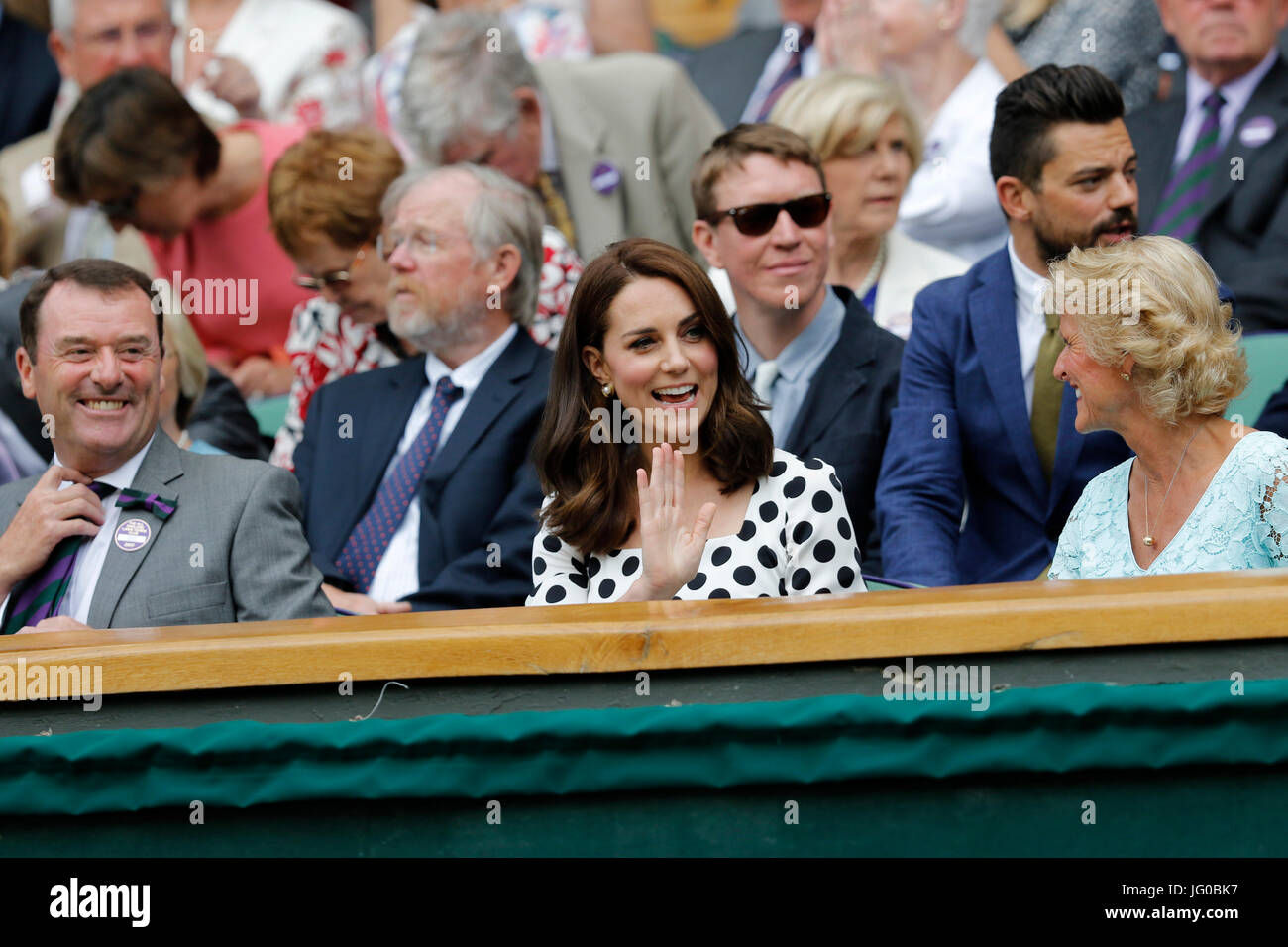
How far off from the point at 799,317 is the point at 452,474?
0.74 metres

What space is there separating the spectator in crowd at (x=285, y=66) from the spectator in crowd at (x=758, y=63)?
995 mm

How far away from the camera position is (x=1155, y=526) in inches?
95.9

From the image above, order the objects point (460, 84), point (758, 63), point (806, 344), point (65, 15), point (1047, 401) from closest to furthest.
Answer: point (1047, 401) → point (806, 344) → point (460, 84) → point (758, 63) → point (65, 15)

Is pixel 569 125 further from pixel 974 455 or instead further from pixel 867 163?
pixel 974 455

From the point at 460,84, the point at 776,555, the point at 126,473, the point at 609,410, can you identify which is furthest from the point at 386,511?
the point at 460,84

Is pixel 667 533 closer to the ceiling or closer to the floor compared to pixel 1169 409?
closer to the floor

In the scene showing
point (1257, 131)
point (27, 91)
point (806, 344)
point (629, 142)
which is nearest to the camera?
point (806, 344)

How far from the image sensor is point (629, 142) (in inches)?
169

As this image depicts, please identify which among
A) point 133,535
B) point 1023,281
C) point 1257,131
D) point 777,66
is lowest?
point 133,535

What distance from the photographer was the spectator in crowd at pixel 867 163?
371cm

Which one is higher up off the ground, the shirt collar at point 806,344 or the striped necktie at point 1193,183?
the striped necktie at point 1193,183

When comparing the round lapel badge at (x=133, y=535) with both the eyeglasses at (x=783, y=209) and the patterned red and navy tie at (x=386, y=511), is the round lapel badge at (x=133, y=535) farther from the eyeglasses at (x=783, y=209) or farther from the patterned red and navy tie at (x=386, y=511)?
the eyeglasses at (x=783, y=209)

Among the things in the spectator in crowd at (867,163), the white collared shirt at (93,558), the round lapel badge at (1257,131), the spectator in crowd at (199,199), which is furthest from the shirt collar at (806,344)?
the spectator in crowd at (199,199)

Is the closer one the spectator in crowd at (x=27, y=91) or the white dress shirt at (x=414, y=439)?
the white dress shirt at (x=414, y=439)
